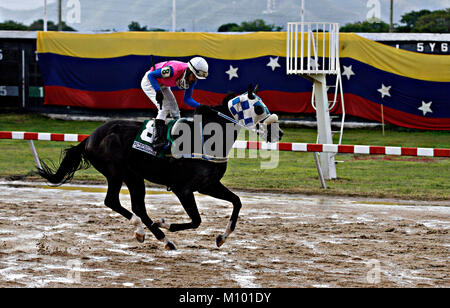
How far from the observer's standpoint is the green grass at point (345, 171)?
1130 cm

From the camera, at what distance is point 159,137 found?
7.04 meters

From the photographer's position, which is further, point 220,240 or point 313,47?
point 313,47

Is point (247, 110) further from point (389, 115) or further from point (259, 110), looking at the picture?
point (389, 115)

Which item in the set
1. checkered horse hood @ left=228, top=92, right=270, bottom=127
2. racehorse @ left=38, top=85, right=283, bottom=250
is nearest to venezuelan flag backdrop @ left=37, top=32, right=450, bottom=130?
racehorse @ left=38, top=85, right=283, bottom=250

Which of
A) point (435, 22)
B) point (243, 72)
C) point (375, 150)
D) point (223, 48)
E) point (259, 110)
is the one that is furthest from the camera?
point (435, 22)

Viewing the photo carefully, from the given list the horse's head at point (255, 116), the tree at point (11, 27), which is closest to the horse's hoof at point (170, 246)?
the horse's head at point (255, 116)

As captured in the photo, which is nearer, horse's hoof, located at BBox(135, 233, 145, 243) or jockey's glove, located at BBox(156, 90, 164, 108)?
horse's hoof, located at BBox(135, 233, 145, 243)

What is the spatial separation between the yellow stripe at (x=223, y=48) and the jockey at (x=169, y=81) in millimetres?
12258

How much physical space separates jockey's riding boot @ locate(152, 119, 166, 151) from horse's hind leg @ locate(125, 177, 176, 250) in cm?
57

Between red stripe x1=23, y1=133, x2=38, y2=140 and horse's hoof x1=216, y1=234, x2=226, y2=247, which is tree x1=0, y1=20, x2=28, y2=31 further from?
horse's hoof x1=216, y1=234, x2=226, y2=247

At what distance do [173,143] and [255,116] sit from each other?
926mm

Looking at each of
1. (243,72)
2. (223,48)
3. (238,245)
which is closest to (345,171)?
(238,245)

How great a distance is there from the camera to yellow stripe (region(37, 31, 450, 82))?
19.5 meters
